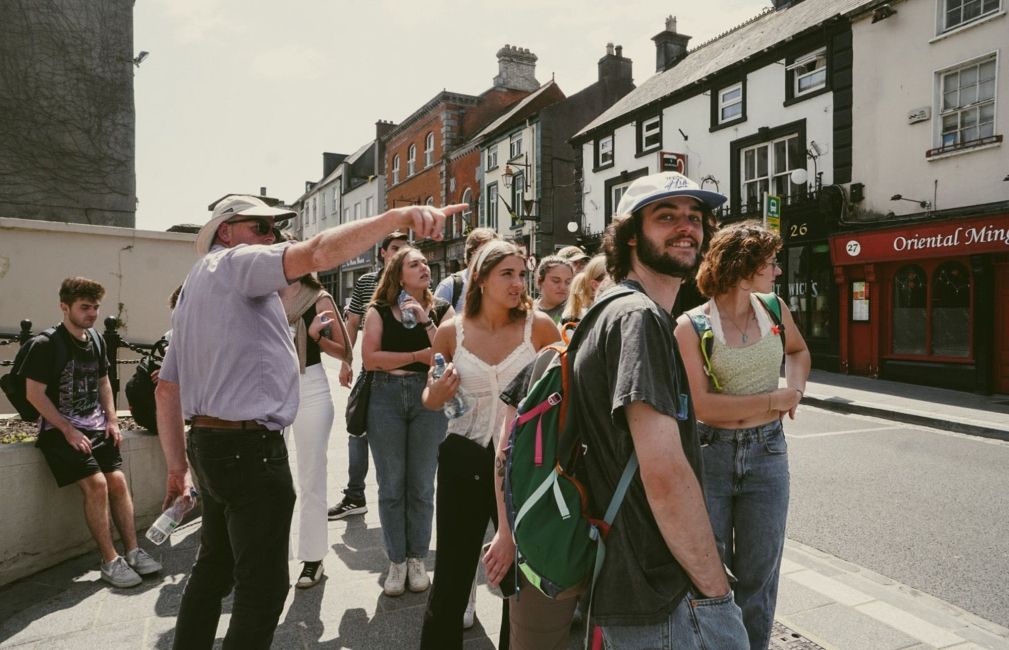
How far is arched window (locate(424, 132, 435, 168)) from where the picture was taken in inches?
1451

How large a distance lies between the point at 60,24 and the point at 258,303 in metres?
6.77

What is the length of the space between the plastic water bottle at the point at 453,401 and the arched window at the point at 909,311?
46.6ft

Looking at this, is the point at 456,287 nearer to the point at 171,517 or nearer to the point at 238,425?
the point at 238,425

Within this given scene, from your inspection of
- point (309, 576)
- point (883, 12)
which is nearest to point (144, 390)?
point (309, 576)

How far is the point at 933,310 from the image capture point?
13.8 metres

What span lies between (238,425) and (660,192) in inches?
66.7

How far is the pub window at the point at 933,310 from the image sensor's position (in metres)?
13.1

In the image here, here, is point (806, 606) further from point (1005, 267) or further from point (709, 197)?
point (1005, 267)

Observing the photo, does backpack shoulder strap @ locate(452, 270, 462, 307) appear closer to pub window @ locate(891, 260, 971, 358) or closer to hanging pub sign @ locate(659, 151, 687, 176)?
pub window @ locate(891, 260, 971, 358)

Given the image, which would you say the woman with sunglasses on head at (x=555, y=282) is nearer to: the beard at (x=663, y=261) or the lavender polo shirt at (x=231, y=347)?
the lavender polo shirt at (x=231, y=347)

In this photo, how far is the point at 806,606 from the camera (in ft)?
11.1

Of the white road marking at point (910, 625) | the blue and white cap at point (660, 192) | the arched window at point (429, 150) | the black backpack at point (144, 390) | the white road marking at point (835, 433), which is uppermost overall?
the arched window at point (429, 150)

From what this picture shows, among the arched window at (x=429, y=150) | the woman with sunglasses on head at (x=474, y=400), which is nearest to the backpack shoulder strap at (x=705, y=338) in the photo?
the woman with sunglasses on head at (x=474, y=400)

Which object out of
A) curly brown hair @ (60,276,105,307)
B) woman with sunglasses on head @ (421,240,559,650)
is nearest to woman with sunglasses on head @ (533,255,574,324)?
woman with sunglasses on head @ (421,240,559,650)
